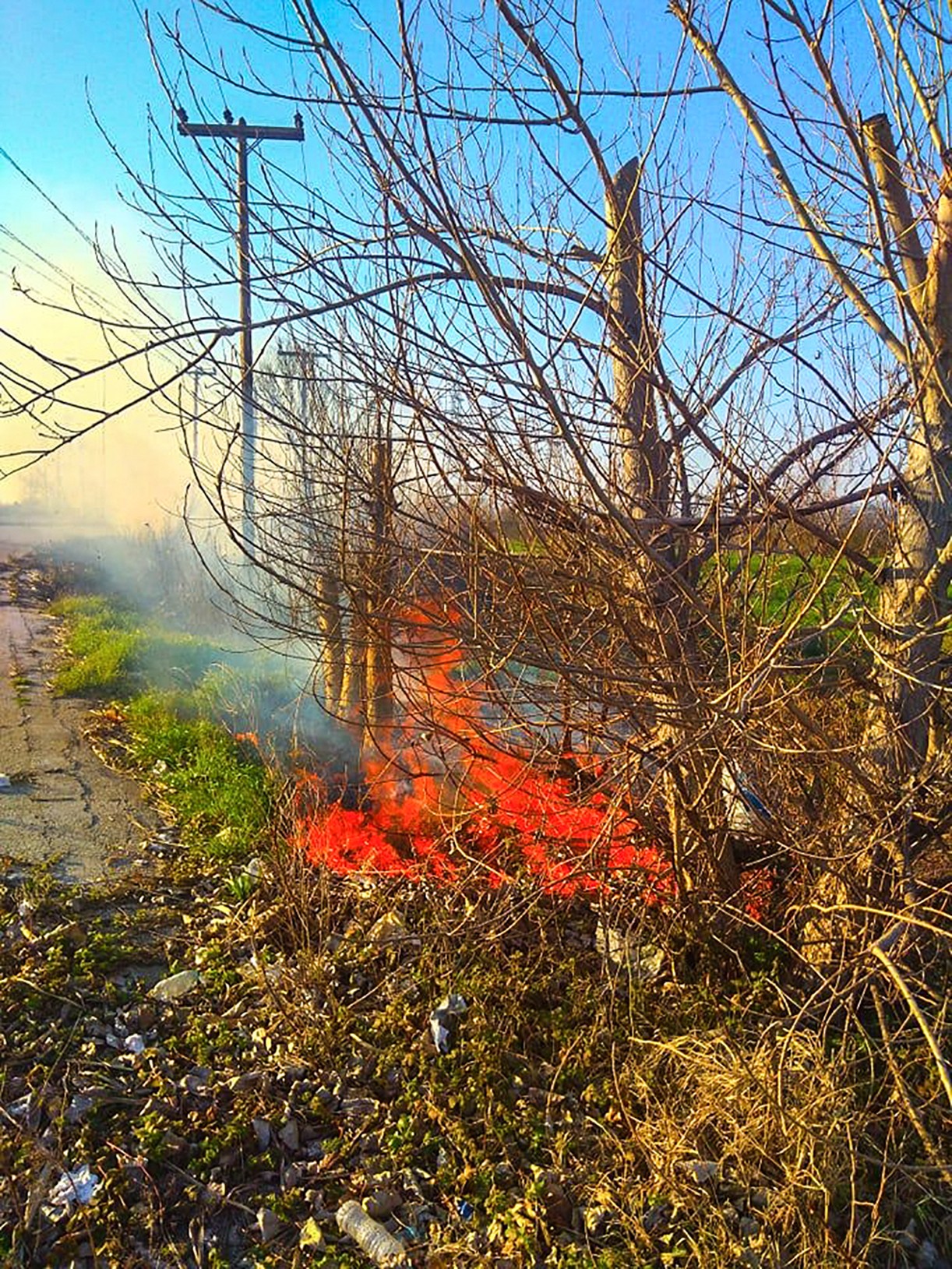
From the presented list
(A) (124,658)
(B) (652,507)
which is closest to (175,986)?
(B) (652,507)

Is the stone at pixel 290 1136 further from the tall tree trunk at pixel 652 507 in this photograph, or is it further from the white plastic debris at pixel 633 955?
the tall tree trunk at pixel 652 507

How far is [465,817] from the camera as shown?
340cm

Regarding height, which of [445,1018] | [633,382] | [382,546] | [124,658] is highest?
[633,382]

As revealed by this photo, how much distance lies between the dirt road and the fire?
1261 mm

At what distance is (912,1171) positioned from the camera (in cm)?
242

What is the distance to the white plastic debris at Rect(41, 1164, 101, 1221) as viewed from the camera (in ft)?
7.89

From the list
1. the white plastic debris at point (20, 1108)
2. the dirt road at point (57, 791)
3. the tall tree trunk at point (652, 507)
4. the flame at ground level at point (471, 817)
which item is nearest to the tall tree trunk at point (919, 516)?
the tall tree trunk at point (652, 507)

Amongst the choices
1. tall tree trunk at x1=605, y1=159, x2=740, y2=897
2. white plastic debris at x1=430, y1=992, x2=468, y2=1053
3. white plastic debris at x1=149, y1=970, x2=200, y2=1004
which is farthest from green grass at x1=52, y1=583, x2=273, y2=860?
tall tree trunk at x1=605, y1=159, x2=740, y2=897

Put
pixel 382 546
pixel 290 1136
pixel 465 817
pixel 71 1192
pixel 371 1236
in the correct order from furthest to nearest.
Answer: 1. pixel 465 817
2. pixel 382 546
3. pixel 290 1136
4. pixel 71 1192
5. pixel 371 1236

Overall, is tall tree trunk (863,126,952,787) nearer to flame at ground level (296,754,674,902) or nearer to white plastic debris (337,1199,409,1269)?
flame at ground level (296,754,674,902)

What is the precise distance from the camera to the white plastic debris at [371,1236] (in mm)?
2262

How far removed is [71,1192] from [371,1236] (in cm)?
92

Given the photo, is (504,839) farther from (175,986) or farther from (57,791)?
(57,791)

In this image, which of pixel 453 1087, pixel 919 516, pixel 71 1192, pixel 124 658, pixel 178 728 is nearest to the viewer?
pixel 71 1192
